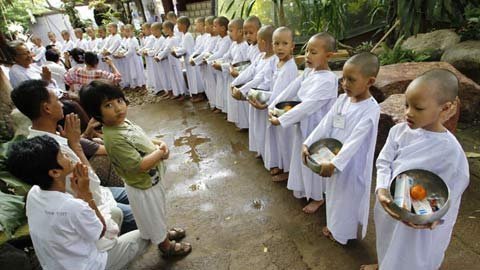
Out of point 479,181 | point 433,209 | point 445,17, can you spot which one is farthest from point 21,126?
point 445,17

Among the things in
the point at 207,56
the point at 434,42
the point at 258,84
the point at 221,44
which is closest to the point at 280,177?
the point at 258,84

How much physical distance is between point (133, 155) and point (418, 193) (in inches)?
68.7

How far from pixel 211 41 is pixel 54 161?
15.3 feet

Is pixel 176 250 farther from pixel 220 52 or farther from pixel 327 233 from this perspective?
pixel 220 52

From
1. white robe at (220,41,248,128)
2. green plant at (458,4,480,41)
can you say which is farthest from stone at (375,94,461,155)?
green plant at (458,4,480,41)

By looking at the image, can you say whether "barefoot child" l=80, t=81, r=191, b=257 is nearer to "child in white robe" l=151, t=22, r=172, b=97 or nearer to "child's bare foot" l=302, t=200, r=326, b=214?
"child's bare foot" l=302, t=200, r=326, b=214

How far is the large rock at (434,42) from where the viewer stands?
5.31 metres

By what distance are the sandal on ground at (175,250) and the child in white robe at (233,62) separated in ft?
8.76

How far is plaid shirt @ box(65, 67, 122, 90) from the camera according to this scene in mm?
4664

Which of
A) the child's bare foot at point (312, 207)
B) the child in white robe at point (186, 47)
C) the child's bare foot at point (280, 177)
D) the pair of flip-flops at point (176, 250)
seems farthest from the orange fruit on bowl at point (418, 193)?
the child in white robe at point (186, 47)

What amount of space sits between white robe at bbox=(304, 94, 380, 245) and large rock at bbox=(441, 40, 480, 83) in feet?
12.1

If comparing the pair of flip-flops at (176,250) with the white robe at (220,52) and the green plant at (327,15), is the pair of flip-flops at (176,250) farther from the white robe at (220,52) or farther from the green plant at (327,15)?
the green plant at (327,15)

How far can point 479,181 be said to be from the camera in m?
3.01

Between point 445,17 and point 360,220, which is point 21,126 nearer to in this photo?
point 360,220
